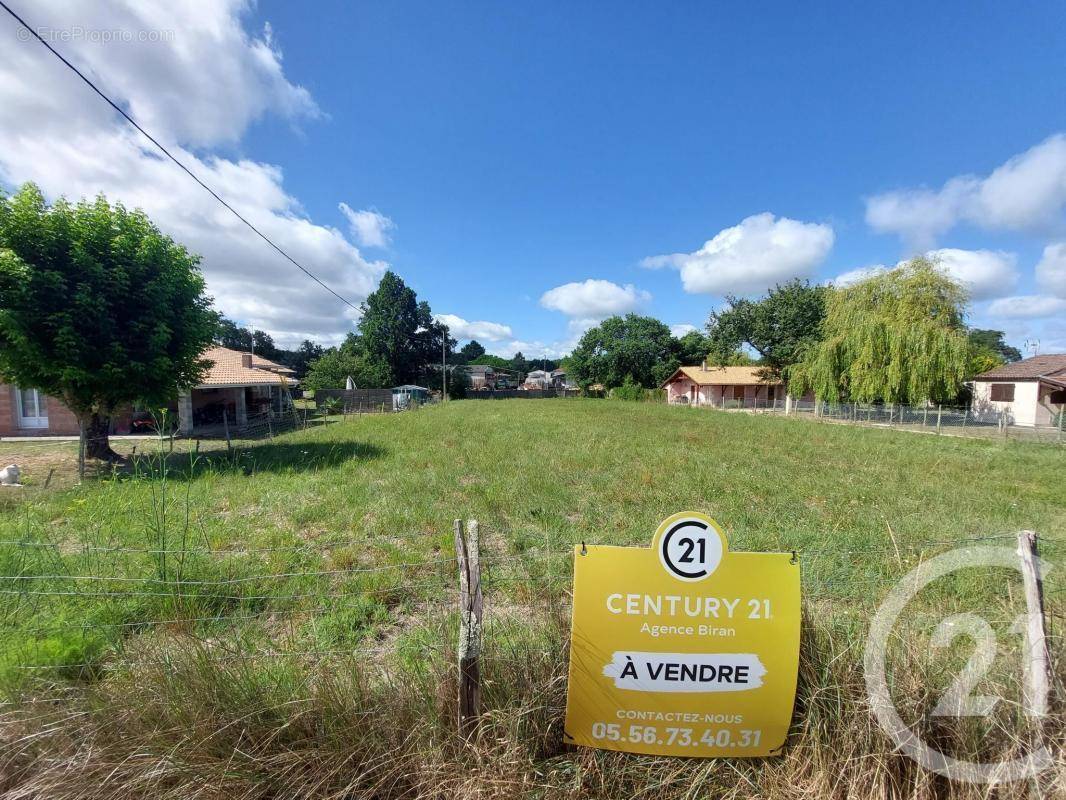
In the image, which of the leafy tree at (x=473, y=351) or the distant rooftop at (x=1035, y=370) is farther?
the leafy tree at (x=473, y=351)

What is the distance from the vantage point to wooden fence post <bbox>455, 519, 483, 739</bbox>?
5.43ft

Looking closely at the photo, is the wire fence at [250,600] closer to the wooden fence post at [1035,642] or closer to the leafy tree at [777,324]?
the wooden fence post at [1035,642]

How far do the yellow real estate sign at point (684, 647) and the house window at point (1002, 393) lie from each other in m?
32.3

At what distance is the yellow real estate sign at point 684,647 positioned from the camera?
1632 millimetres

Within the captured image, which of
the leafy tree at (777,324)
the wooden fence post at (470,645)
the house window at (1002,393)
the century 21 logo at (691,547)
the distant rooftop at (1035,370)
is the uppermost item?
the leafy tree at (777,324)

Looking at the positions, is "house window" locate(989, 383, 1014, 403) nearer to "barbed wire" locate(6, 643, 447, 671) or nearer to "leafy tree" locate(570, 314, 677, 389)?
"leafy tree" locate(570, 314, 677, 389)

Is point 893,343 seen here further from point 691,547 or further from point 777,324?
point 691,547

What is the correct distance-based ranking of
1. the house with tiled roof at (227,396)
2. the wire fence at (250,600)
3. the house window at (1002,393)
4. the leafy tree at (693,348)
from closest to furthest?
the wire fence at (250,600) → the house with tiled roof at (227,396) → the house window at (1002,393) → the leafy tree at (693,348)

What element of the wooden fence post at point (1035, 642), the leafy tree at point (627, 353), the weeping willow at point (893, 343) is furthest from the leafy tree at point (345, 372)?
the wooden fence post at point (1035, 642)

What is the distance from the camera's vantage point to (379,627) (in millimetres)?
2971

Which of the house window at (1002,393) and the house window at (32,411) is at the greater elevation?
the house window at (1002,393)

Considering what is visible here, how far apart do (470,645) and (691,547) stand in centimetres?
101

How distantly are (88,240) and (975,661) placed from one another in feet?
43.1

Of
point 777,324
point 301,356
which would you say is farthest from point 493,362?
point 777,324
